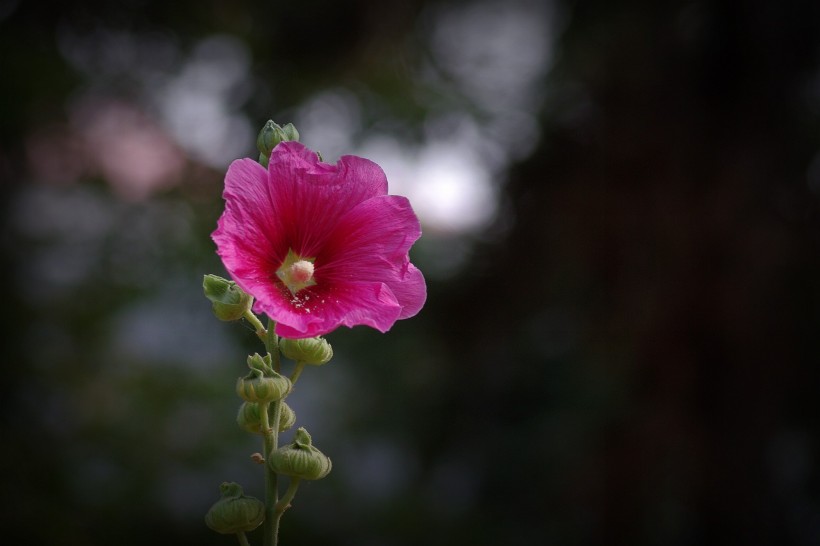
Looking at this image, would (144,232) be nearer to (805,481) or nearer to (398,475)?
(398,475)

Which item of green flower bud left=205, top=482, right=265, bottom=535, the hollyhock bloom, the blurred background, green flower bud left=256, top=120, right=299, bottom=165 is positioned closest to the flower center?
the hollyhock bloom

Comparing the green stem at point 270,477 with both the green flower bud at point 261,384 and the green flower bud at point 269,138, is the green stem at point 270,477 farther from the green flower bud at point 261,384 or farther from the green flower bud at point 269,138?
the green flower bud at point 269,138

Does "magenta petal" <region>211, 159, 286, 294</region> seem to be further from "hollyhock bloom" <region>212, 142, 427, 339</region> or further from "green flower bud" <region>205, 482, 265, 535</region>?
"green flower bud" <region>205, 482, 265, 535</region>

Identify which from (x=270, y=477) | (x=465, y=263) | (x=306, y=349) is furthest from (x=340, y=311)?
(x=465, y=263)

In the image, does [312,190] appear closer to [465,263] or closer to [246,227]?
[246,227]

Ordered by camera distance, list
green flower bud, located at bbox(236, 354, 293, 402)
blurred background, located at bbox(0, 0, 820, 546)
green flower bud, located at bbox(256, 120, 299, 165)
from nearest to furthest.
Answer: green flower bud, located at bbox(236, 354, 293, 402) < green flower bud, located at bbox(256, 120, 299, 165) < blurred background, located at bbox(0, 0, 820, 546)

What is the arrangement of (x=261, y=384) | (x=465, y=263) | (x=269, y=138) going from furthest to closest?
(x=465, y=263)
(x=269, y=138)
(x=261, y=384)

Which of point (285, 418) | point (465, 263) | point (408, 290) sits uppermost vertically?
point (465, 263)
